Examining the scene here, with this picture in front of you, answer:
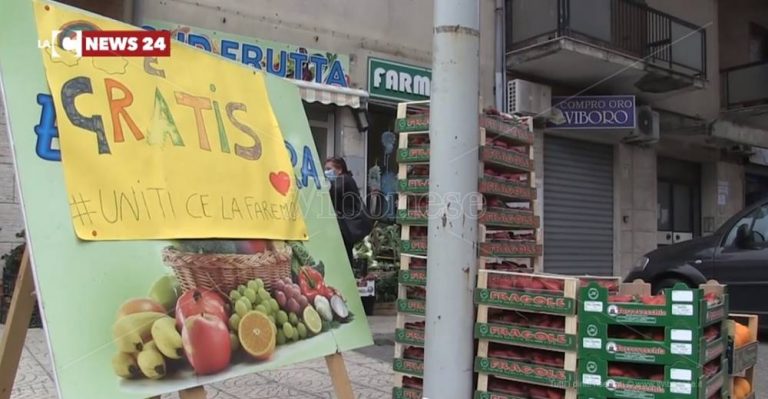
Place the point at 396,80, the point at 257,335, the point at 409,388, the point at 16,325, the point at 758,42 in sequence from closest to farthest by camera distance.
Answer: the point at 16,325, the point at 257,335, the point at 409,388, the point at 396,80, the point at 758,42

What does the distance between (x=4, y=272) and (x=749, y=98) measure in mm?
14688

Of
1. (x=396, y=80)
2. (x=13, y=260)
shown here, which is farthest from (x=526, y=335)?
(x=396, y=80)

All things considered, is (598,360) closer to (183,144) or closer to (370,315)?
(183,144)

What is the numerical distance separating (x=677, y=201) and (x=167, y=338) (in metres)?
14.2

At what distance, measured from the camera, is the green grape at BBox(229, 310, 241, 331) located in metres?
2.80

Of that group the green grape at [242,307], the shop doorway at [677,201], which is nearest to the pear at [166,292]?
the green grape at [242,307]

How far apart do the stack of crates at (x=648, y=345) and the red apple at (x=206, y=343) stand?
1.73 metres

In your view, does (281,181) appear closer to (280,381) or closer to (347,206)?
(280,381)

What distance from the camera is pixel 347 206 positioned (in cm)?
684

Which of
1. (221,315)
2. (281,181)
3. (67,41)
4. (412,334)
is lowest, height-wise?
(412,334)

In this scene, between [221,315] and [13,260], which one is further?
[13,260]

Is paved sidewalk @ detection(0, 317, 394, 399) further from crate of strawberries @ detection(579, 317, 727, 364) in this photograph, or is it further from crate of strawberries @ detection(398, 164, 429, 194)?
crate of strawberries @ detection(579, 317, 727, 364)

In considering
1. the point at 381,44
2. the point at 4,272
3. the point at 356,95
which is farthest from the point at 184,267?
the point at 381,44

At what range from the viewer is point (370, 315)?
323 inches
